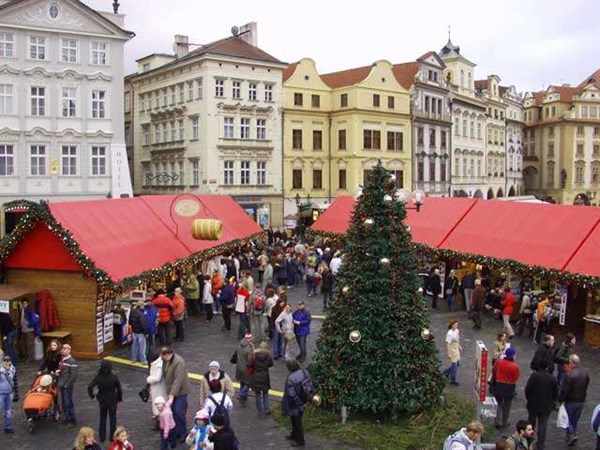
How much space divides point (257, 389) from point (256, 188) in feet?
116

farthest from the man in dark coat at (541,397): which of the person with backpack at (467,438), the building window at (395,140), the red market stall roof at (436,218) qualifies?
the building window at (395,140)

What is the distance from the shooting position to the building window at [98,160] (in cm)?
4012

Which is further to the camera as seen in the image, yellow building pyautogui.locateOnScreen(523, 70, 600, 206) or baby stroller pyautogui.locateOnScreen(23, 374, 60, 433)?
yellow building pyautogui.locateOnScreen(523, 70, 600, 206)

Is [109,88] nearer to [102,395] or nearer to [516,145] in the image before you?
[102,395]

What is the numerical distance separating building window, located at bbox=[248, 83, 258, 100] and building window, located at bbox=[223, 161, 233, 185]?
4850 millimetres

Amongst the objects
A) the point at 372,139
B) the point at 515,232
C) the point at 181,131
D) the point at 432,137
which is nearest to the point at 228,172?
the point at 181,131

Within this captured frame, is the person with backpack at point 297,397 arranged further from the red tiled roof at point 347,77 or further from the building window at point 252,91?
the red tiled roof at point 347,77

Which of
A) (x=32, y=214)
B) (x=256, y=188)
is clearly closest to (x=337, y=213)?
(x=256, y=188)

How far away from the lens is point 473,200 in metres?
26.2

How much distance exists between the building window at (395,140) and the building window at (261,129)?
10.9 m

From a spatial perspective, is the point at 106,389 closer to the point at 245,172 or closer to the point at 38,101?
the point at 38,101

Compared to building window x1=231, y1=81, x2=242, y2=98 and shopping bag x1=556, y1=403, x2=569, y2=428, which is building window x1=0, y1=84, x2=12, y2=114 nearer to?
building window x1=231, y1=81, x2=242, y2=98

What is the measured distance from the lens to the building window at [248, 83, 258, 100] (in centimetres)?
4647

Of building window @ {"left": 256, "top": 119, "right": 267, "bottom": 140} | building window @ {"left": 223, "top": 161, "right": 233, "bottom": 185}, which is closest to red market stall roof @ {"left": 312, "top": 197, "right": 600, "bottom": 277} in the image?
building window @ {"left": 223, "top": 161, "right": 233, "bottom": 185}
